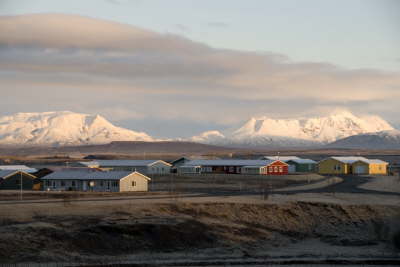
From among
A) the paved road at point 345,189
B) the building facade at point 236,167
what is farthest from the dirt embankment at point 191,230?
the building facade at point 236,167

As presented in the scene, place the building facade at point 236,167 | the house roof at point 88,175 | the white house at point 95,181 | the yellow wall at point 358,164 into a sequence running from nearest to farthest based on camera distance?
the white house at point 95,181 < the house roof at point 88,175 < the building facade at point 236,167 < the yellow wall at point 358,164

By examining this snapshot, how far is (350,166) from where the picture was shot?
473ft

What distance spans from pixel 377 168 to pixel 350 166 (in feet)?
19.4

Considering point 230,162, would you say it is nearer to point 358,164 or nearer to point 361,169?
point 358,164

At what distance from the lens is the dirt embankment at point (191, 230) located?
53594 millimetres

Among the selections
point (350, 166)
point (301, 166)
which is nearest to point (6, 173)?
point (350, 166)

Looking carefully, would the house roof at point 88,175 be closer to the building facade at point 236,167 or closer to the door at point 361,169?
the building facade at point 236,167

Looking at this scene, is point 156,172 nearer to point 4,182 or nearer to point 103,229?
point 4,182

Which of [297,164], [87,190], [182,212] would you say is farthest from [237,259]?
[297,164]

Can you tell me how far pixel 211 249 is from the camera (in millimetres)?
58500

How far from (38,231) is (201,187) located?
49859 millimetres

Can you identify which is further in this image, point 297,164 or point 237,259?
point 297,164

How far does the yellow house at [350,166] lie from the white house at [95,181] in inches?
2341

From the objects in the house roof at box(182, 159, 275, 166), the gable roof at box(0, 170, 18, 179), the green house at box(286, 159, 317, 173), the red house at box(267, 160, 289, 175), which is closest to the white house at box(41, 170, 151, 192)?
the gable roof at box(0, 170, 18, 179)
